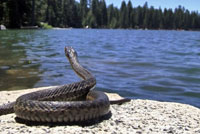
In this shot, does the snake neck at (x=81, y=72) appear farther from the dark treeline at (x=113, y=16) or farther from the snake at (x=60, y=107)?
the dark treeline at (x=113, y=16)

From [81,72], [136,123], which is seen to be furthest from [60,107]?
[81,72]

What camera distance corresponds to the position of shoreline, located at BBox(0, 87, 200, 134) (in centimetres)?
372

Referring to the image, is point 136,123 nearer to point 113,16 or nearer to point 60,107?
point 60,107

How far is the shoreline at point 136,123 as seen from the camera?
3717mm

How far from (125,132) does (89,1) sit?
184125 millimetres

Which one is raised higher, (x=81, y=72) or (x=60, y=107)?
(x=81, y=72)

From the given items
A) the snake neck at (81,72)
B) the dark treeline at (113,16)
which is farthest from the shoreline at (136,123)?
the dark treeline at (113,16)

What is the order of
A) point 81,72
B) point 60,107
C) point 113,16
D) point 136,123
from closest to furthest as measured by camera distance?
point 60,107, point 136,123, point 81,72, point 113,16

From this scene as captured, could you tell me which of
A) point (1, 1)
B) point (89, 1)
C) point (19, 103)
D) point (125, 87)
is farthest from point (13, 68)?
point (89, 1)

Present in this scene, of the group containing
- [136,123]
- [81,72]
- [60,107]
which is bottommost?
[136,123]

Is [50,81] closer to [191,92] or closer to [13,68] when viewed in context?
[13,68]

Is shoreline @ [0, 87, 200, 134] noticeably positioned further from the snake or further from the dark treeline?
the dark treeline

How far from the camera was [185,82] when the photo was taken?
32.8 feet

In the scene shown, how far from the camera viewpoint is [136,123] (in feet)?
13.5
